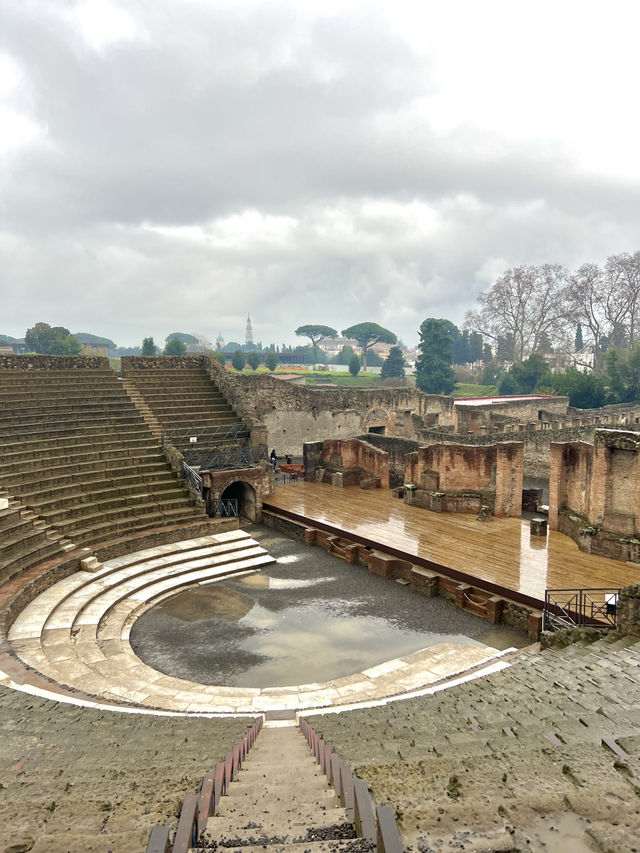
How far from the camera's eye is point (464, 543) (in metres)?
13.7

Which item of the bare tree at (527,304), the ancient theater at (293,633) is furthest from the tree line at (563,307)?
the ancient theater at (293,633)

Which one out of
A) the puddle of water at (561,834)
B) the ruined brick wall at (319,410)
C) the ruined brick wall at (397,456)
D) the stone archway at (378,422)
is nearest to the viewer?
the puddle of water at (561,834)

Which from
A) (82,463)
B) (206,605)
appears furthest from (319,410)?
(206,605)

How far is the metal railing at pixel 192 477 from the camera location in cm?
1631

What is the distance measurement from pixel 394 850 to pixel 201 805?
1605mm

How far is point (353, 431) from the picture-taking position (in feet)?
96.8

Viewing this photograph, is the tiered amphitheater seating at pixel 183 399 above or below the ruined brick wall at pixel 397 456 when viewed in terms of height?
above

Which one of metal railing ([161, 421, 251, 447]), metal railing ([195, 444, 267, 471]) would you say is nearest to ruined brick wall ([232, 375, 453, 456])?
metal railing ([161, 421, 251, 447])

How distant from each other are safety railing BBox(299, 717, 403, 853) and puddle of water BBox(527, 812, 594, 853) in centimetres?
86

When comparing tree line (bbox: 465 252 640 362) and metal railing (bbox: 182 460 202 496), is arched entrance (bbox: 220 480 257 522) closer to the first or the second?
metal railing (bbox: 182 460 202 496)

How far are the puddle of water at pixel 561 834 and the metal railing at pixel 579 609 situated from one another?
6.60m

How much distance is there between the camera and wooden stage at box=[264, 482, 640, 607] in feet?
36.9

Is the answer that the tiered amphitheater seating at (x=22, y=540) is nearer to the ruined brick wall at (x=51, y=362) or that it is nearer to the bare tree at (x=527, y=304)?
the ruined brick wall at (x=51, y=362)

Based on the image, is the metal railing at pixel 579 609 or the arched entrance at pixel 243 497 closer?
the metal railing at pixel 579 609
